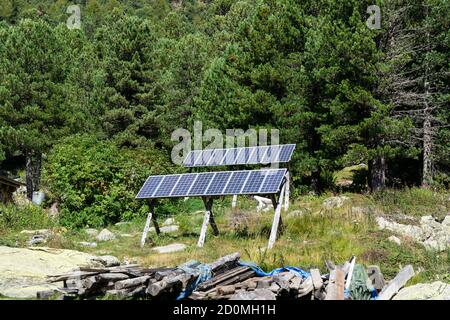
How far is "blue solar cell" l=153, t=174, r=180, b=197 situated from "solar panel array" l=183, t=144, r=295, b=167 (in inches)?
133

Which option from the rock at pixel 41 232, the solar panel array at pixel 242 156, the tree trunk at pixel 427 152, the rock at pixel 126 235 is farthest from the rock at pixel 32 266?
the tree trunk at pixel 427 152

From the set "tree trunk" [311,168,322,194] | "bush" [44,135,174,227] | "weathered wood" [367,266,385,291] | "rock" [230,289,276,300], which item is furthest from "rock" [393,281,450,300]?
"bush" [44,135,174,227]

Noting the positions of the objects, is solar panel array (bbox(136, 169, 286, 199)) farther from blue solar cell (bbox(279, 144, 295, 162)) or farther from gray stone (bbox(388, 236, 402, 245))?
gray stone (bbox(388, 236, 402, 245))

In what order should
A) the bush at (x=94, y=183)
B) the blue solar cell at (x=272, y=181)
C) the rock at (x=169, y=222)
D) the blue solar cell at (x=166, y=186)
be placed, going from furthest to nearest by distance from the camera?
the bush at (x=94, y=183) < the rock at (x=169, y=222) < the blue solar cell at (x=166, y=186) < the blue solar cell at (x=272, y=181)

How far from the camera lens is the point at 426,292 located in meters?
10.1

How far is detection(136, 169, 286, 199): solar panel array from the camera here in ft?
54.0

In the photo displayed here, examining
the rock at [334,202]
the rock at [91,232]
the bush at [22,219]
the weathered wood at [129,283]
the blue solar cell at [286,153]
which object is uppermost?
the blue solar cell at [286,153]

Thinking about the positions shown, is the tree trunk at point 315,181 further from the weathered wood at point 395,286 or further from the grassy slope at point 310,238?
the weathered wood at point 395,286

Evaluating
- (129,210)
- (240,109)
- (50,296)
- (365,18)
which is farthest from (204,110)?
(50,296)

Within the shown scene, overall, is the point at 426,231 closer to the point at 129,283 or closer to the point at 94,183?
the point at 129,283

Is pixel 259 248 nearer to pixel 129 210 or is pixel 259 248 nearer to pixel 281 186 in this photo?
pixel 281 186

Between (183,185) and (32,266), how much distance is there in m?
5.95

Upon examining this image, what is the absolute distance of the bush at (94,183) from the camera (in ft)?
76.5

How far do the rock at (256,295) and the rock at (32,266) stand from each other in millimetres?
3984
